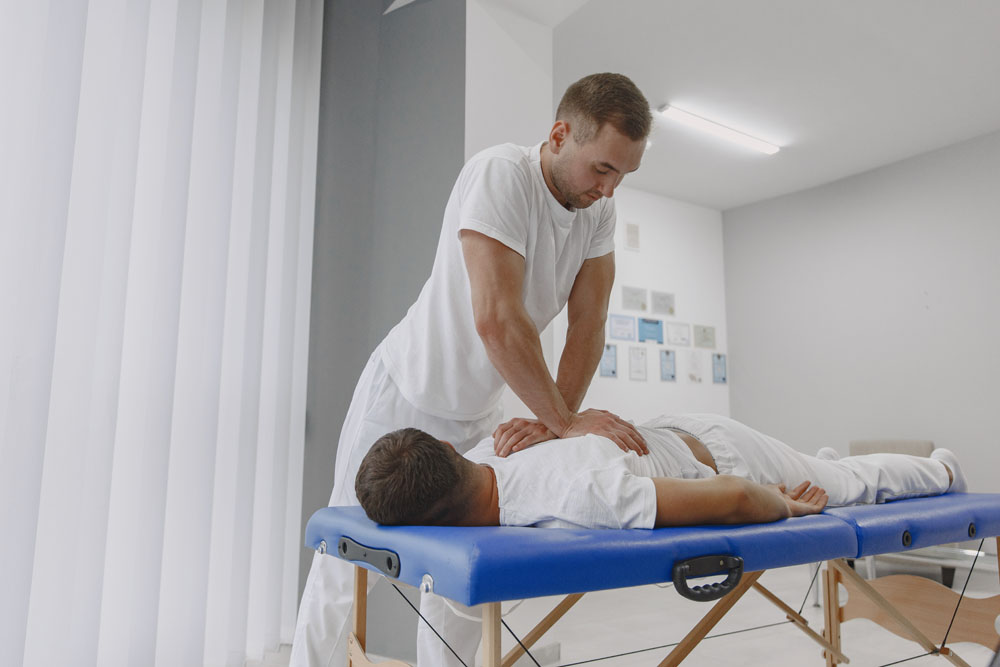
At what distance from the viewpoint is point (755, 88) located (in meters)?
3.72

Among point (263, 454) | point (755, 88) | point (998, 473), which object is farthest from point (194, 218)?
point (998, 473)

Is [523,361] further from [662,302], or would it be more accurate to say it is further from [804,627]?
[662,302]

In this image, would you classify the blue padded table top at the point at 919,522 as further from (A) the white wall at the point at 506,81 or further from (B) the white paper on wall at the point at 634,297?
(B) the white paper on wall at the point at 634,297

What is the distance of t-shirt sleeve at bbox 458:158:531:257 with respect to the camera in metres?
1.25

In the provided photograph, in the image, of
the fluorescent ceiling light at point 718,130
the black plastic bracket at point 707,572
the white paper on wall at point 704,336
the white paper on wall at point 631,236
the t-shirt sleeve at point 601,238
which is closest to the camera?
the black plastic bracket at point 707,572

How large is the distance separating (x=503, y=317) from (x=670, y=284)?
4.33m

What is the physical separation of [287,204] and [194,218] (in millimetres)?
400

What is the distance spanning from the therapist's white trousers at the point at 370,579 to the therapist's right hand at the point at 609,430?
0.91 feet

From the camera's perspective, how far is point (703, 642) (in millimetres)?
2426

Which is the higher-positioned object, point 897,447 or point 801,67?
point 801,67

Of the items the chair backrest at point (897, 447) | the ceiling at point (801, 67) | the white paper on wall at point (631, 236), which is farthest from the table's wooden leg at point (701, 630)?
the white paper on wall at point (631, 236)

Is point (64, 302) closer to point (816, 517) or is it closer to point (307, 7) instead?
point (307, 7)

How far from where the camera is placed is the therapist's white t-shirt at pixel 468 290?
Result: 1292 mm

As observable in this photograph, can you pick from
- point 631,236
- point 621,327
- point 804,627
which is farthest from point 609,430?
point 631,236
